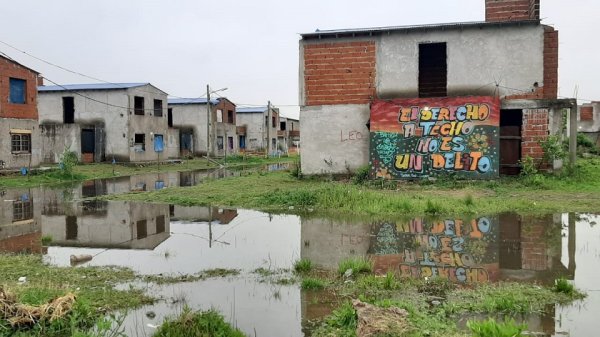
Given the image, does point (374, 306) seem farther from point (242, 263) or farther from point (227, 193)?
point (227, 193)

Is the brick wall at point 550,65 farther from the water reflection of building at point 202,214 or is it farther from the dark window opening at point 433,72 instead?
the water reflection of building at point 202,214

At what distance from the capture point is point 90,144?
3747 centimetres

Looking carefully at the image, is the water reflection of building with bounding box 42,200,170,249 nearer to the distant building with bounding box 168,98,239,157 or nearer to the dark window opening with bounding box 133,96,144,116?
the dark window opening with bounding box 133,96,144,116

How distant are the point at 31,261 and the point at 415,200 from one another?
9.78 metres

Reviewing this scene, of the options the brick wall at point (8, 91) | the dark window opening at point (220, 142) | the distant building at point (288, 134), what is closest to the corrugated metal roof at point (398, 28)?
the brick wall at point (8, 91)

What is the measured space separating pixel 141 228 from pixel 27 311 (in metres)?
6.67

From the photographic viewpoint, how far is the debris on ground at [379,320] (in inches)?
191

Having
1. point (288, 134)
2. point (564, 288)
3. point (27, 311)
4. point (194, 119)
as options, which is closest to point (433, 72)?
point (564, 288)

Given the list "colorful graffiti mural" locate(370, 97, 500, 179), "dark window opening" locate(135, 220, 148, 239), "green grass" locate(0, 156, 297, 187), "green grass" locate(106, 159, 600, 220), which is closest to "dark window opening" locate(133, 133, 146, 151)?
"green grass" locate(0, 156, 297, 187)

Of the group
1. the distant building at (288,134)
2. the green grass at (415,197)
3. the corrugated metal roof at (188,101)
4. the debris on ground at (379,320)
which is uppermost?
the corrugated metal roof at (188,101)

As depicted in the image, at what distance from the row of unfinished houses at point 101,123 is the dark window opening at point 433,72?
18.9 m

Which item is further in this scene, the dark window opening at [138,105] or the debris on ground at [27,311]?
the dark window opening at [138,105]

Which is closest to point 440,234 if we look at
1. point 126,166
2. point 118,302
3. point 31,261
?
point 118,302

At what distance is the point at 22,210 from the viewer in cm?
1508
